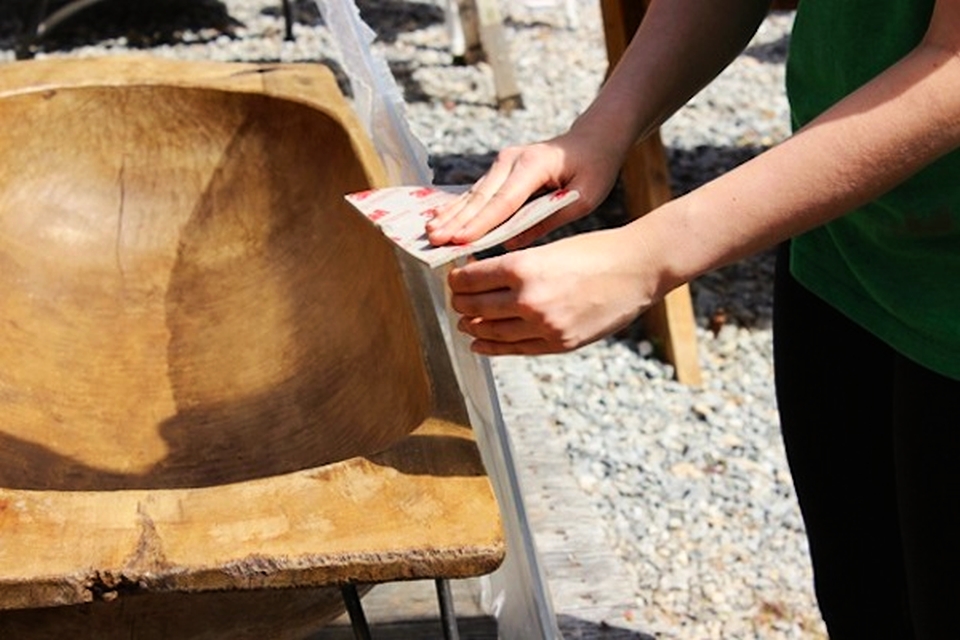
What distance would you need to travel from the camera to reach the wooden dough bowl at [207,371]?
1.11 metres

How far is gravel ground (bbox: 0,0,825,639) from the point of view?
8.16 feet

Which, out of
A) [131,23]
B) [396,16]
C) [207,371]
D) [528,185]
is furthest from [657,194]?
[131,23]

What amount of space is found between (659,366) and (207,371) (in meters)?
1.34

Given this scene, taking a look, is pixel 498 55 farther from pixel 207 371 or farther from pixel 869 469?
pixel 869 469

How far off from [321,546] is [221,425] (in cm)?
79

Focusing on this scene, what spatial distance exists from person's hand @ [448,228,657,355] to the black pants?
28cm

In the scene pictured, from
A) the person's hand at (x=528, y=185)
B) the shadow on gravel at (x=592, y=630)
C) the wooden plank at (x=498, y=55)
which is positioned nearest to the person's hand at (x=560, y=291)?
the person's hand at (x=528, y=185)

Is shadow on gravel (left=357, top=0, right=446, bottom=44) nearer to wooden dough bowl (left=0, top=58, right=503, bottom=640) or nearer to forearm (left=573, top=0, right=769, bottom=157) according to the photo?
wooden dough bowl (left=0, top=58, right=503, bottom=640)

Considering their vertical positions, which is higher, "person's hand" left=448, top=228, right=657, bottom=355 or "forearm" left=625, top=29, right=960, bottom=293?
"forearm" left=625, top=29, right=960, bottom=293

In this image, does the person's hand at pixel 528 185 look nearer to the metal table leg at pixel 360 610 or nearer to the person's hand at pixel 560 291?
the person's hand at pixel 560 291

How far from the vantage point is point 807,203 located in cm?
107

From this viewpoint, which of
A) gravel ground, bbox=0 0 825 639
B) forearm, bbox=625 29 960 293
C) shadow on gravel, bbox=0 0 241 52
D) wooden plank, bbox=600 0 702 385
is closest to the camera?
forearm, bbox=625 29 960 293

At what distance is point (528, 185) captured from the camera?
A: 1.27m

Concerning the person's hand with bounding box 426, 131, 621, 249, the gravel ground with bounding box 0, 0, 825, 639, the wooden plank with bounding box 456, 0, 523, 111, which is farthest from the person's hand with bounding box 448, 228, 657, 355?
the wooden plank with bounding box 456, 0, 523, 111
